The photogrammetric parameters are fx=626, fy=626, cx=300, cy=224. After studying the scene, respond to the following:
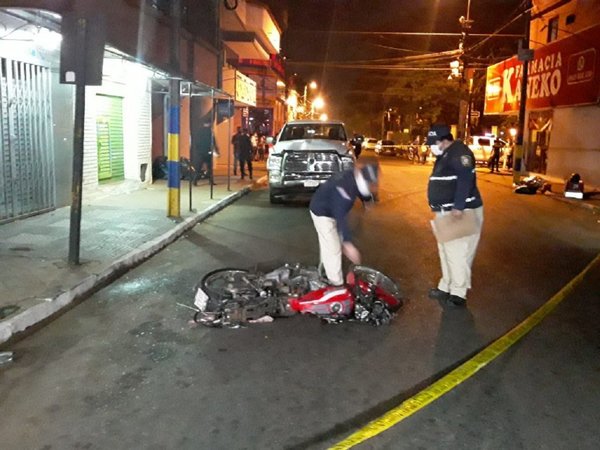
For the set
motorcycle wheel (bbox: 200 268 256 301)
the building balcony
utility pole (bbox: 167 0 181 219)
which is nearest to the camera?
motorcycle wheel (bbox: 200 268 256 301)

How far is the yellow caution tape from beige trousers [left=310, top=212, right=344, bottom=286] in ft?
5.28

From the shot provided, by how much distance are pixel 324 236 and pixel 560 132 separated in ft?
73.1

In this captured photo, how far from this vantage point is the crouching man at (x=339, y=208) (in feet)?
19.8

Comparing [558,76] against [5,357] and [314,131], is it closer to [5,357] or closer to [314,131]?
[314,131]

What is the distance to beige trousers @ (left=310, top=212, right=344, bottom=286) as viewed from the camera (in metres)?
6.31

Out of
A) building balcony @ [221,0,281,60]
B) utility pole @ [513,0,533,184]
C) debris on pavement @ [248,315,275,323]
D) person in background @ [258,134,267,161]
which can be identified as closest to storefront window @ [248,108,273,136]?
person in background @ [258,134,267,161]

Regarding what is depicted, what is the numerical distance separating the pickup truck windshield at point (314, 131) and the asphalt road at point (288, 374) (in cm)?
866

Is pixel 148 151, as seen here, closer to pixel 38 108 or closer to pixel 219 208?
pixel 219 208

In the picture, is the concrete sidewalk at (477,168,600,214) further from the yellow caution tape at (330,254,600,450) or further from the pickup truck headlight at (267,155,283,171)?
the yellow caution tape at (330,254,600,450)

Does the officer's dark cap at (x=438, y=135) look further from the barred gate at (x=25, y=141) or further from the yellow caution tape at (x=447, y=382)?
the barred gate at (x=25, y=141)

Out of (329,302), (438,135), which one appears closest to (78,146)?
(329,302)

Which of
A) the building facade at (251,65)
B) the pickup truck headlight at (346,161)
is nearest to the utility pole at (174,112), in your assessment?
the pickup truck headlight at (346,161)

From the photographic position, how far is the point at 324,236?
20.8ft

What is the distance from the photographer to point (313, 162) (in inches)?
599
